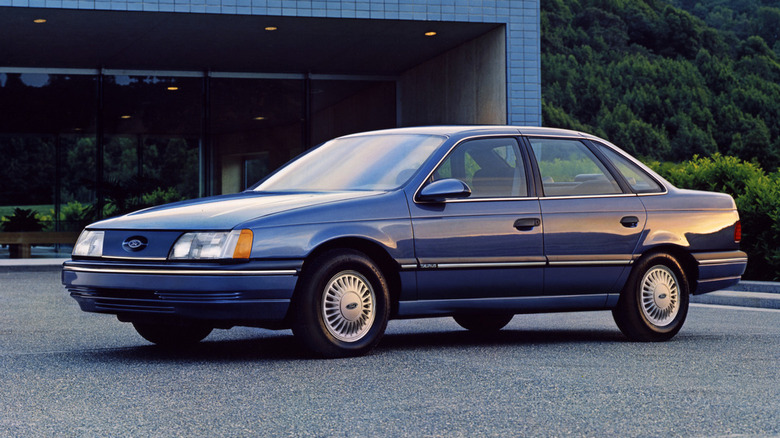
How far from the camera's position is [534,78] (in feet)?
69.9

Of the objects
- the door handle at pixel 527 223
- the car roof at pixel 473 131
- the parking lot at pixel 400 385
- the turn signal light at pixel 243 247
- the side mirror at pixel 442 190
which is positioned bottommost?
the parking lot at pixel 400 385

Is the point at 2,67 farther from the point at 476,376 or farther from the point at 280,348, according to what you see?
the point at 476,376

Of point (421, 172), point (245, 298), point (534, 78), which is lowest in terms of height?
point (245, 298)

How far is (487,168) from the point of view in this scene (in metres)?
8.48

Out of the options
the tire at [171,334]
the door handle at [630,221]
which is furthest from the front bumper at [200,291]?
the door handle at [630,221]

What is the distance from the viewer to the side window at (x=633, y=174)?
9133 mm

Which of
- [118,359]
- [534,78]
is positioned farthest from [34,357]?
[534,78]

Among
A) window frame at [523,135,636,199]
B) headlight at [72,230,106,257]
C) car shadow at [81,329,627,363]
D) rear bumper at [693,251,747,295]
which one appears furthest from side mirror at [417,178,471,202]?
rear bumper at [693,251,747,295]

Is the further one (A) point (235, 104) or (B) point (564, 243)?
(A) point (235, 104)

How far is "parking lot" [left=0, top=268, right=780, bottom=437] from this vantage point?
5.33m

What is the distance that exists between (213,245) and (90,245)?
1.03m

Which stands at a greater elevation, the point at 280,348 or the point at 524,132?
the point at 524,132

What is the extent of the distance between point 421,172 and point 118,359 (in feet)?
7.93

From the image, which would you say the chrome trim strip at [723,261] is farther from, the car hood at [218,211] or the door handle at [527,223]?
the car hood at [218,211]
